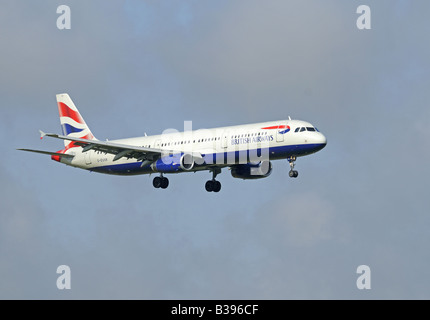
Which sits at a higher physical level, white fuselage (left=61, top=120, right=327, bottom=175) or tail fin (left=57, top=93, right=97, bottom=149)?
tail fin (left=57, top=93, right=97, bottom=149)

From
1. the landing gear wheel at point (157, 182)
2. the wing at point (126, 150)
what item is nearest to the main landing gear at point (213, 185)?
the landing gear wheel at point (157, 182)

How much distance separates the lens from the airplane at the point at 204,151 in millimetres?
79000

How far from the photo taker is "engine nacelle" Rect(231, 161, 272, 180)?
86750mm

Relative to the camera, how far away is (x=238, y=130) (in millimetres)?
80688

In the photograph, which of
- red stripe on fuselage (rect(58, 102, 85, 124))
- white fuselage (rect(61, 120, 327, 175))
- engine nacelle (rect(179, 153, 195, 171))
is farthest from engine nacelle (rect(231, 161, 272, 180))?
red stripe on fuselage (rect(58, 102, 85, 124))

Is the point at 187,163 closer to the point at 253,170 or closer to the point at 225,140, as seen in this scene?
the point at 225,140

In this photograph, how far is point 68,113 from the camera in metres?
97.6

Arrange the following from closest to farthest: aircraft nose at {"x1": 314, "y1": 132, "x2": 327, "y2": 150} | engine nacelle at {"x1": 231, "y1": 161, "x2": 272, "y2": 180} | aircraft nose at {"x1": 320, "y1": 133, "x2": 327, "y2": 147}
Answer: aircraft nose at {"x1": 314, "y1": 132, "x2": 327, "y2": 150}, aircraft nose at {"x1": 320, "y1": 133, "x2": 327, "y2": 147}, engine nacelle at {"x1": 231, "y1": 161, "x2": 272, "y2": 180}

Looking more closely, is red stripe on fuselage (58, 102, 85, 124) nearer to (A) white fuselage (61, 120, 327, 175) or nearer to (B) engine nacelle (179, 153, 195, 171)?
(A) white fuselage (61, 120, 327, 175)

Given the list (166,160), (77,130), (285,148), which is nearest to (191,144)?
(166,160)

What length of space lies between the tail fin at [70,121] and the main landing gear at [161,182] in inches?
423

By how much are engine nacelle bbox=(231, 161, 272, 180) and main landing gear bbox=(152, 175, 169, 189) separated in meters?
6.25

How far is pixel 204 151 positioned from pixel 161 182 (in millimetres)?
7789

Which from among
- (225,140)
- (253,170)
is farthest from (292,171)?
(253,170)
